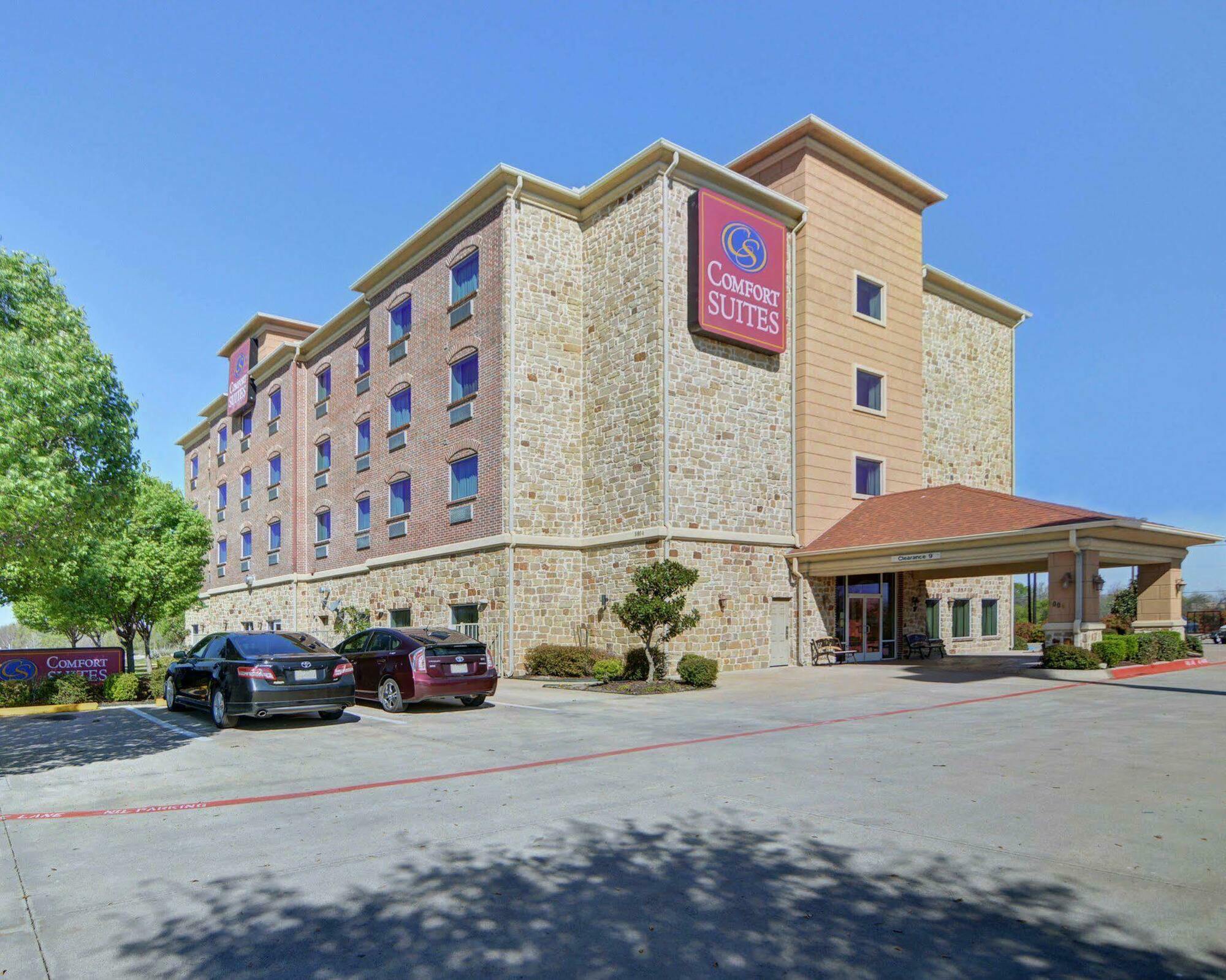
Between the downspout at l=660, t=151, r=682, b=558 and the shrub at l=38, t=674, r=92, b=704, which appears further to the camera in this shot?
the downspout at l=660, t=151, r=682, b=558

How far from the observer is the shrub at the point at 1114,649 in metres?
19.6

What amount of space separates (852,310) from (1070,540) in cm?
1092

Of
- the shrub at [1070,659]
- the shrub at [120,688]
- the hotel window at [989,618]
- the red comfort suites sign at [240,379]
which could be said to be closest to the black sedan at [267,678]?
the shrub at [120,688]

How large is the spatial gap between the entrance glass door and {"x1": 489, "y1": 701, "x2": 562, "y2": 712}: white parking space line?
13.6m

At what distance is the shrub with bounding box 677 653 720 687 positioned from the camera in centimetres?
1905

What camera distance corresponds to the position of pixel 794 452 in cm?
2519

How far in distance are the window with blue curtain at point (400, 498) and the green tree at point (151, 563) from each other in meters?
9.58

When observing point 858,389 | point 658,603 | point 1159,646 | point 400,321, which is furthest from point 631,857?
point 400,321

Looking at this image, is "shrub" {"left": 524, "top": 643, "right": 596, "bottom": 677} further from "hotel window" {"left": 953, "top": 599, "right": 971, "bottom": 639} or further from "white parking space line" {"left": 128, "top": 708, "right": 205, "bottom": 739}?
"hotel window" {"left": 953, "top": 599, "right": 971, "bottom": 639}

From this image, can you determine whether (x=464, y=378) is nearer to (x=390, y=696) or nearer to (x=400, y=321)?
(x=400, y=321)

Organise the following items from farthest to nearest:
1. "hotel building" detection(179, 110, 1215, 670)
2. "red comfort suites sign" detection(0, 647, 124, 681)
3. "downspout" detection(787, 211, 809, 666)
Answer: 1. "downspout" detection(787, 211, 809, 666)
2. "hotel building" detection(179, 110, 1215, 670)
3. "red comfort suites sign" detection(0, 647, 124, 681)

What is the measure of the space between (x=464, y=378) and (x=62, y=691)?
13460 mm

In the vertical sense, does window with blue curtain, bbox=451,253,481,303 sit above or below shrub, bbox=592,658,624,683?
above

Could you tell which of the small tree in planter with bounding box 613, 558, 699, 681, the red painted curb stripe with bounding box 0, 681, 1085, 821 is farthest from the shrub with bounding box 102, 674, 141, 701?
the red painted curb stripe with bounding box 0, 681, 1085, 821
